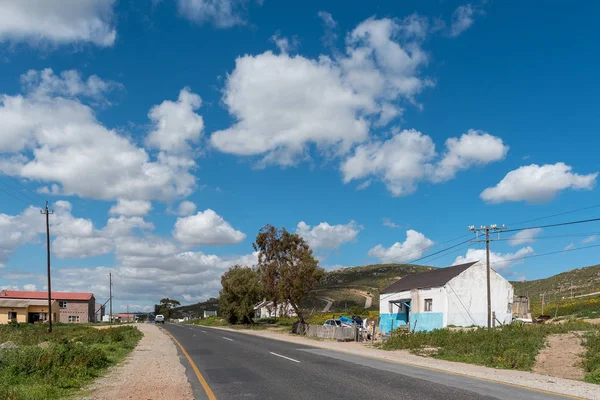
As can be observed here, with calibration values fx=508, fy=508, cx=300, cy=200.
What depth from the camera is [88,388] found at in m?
12.7

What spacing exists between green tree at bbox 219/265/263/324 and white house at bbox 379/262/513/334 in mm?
29401

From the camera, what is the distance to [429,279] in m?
44.6

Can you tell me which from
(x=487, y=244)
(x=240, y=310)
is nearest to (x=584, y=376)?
(x=487, y=244)

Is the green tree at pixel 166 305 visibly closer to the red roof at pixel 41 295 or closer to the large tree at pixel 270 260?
the red roof at pixel 41 295

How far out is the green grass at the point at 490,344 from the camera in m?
19.4

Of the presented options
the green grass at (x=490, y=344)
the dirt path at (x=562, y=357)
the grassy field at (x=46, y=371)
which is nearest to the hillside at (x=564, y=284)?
the green grass at (x=490, y=344)

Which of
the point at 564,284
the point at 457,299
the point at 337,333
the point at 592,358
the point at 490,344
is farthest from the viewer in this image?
the point at 564,284

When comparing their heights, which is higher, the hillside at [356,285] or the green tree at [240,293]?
the green tree at [240,293]

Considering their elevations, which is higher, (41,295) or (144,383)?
(144,383)

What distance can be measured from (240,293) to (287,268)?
74.8ft

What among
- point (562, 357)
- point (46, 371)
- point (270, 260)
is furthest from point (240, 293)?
point (46, 371)

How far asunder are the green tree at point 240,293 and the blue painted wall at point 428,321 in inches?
1266

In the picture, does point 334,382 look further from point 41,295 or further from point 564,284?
point 564,284

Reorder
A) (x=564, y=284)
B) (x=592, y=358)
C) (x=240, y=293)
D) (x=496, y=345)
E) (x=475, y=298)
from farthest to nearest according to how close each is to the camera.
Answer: (x=564, y=284) < (x=240, y=293) < (x=475, y=298) < (x=496, y=345) < (x=592, y=358)
